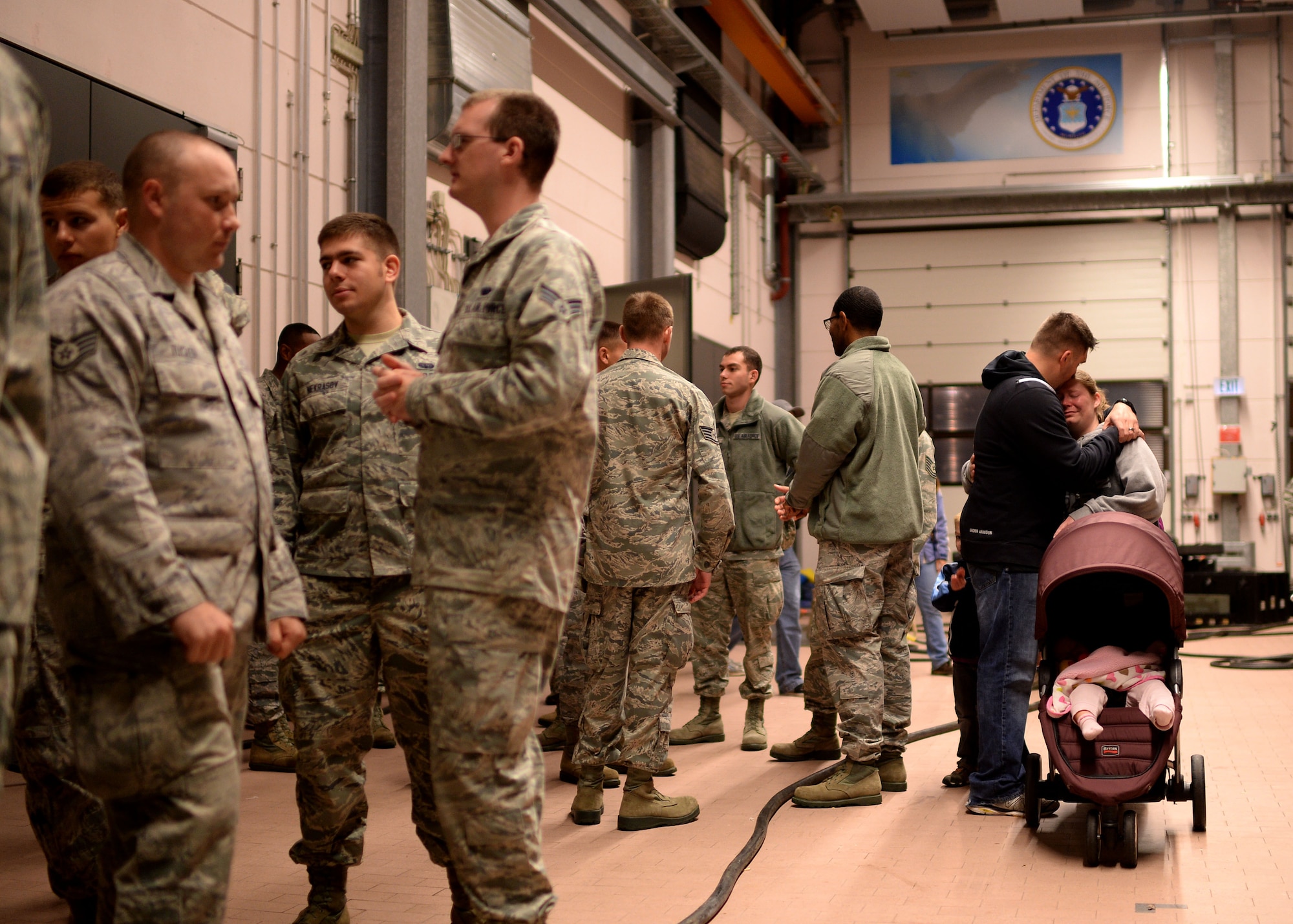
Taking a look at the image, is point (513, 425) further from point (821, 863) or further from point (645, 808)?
point (645, 808)

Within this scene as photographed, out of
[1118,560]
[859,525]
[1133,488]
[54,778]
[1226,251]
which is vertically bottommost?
[54,778]

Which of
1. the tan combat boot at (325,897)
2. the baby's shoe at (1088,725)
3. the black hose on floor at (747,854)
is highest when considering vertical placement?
the baby's shoe at (1088,725)

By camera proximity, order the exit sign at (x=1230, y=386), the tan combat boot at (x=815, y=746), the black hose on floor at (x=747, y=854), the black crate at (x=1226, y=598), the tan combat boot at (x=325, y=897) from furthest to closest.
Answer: the exit sign at (x=1230, y=386) → the black crate at (x=1226, y=598) → the tan combat boot at (x=815, y=746) → the black hose on floor at (x=747, y=854) → the tan combat boot at (x=325, y=897)

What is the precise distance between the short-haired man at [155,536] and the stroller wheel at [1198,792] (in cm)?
315

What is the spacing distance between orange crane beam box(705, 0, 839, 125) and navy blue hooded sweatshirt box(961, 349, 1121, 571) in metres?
A: 7.61

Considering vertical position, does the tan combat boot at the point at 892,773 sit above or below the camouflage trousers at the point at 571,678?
below

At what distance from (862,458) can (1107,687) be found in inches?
46.1

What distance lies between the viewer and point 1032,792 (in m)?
3.93

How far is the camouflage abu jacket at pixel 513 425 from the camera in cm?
215

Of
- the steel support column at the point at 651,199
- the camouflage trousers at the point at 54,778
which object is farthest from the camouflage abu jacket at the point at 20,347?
the steel support column at the point at 651,199

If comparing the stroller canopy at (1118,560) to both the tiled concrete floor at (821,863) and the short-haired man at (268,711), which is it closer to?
the tiled concrete floor at (821,863)

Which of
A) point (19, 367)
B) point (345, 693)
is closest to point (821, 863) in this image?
point (345, 693)

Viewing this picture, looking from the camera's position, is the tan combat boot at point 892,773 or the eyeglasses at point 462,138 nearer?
the eyeglasses at point 462,138

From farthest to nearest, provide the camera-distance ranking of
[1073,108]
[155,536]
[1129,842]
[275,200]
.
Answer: [1073,108], [275,200], [1129,842], [155,536]
